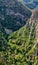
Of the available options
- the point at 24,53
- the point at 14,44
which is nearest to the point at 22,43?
the point at 14,44

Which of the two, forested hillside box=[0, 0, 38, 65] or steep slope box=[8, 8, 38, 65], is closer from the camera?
forested hillside box=[0, 0, 38, 65]

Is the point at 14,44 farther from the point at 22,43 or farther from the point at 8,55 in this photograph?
the point at 8,55

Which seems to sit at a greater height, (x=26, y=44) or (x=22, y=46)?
(x=26, y=44)

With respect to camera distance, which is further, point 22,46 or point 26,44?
point 26,44

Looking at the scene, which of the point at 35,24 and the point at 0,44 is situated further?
the point at 35,24

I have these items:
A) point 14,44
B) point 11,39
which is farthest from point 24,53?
point 11,39

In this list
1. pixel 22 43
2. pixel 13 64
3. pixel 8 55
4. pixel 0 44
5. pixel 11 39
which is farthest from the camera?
pixel 11 39

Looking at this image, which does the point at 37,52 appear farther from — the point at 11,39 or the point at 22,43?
the point at 11,39

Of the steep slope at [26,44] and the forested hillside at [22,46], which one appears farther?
the steep slope at [26,44]

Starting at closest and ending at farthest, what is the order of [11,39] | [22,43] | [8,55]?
[8,55], [22,43], [11,39]
